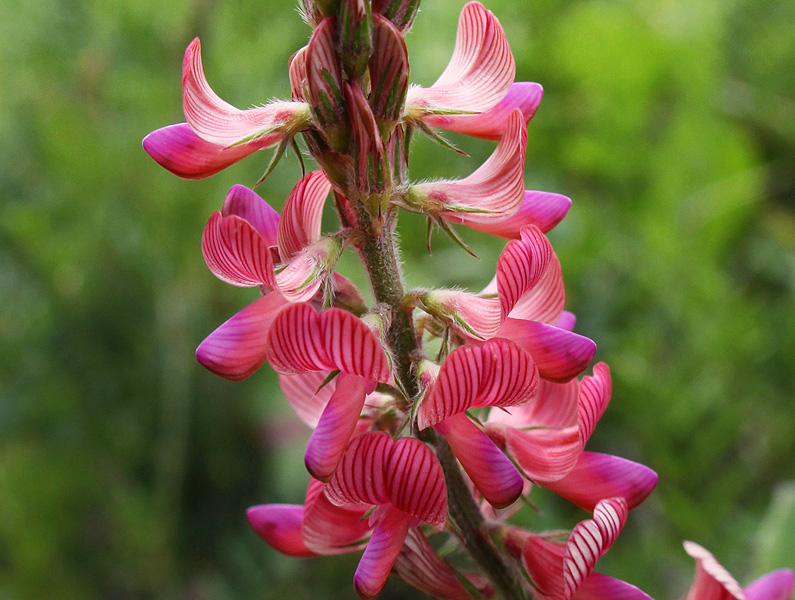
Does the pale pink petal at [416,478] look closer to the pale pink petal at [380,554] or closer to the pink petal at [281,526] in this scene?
the pale pink petal at [380,554]

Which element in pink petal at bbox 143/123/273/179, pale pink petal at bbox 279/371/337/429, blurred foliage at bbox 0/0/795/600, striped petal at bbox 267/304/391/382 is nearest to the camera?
striped petal at bbox 267/304/391/382

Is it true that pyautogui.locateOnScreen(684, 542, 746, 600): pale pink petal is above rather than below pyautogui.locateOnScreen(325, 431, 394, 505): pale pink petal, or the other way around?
below

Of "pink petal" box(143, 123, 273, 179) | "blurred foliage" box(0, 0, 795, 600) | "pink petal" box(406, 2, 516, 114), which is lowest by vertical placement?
"blurred foliage" box(0, 0, 795, 600)

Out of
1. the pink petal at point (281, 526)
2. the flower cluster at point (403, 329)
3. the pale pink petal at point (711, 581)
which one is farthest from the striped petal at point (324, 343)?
the pale pink petal at point (711, 581)

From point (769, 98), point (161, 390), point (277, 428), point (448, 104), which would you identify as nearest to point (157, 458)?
point (161, 390)

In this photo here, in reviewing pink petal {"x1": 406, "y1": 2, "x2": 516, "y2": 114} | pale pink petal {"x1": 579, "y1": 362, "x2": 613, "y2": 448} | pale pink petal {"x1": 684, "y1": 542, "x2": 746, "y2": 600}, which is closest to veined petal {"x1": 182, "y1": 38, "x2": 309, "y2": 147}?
pink petal {"x1": 406, "y1": 2, "x2": 516, "y2": 114}

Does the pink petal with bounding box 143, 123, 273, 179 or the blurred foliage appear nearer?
the pink petal with bounding box 143, 123, 273, 179

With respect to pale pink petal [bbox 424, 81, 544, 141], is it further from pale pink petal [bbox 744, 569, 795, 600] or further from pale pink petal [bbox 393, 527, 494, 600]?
pale pink petal [bbox 744, 569, 795, 600]
